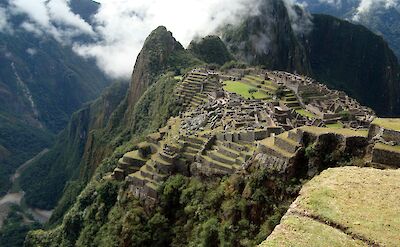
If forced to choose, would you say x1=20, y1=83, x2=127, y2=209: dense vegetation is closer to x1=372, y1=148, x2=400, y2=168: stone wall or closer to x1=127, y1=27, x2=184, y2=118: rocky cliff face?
x1=127, y1=27, x2=184, y2=118: rocky cliff face

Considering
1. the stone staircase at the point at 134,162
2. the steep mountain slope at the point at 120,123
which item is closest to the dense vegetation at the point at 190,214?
the stone staircase at the point at 134,162

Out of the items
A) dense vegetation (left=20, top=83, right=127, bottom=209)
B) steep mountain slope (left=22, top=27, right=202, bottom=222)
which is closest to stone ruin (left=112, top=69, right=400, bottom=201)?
steep mountain slope (left=22, top=27, right=202, bottom=222)

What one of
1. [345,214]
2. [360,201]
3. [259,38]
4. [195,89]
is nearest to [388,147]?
[360,201]

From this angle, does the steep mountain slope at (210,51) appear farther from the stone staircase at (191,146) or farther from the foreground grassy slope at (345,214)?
the foreground grassy slope at (345,214)

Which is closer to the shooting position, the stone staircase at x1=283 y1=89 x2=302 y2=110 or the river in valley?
the stone staircase at x1=283 y1=89 x2=302 y2=110

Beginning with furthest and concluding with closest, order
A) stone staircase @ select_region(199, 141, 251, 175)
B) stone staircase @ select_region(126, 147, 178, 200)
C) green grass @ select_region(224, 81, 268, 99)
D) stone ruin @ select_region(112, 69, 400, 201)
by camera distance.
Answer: green grass @ select_region(224, 81, 268, 99) < stone staircase @ select_region(126, 147, 178, 200) < stone staircase @ select_region(199, 141, 251, 175) < stone ruin @ select_region(112, 69, 400, 201)

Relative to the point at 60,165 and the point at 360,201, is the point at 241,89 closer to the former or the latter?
the point at 360,201

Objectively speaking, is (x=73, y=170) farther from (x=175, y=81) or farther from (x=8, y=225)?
(x=175, y=81)
